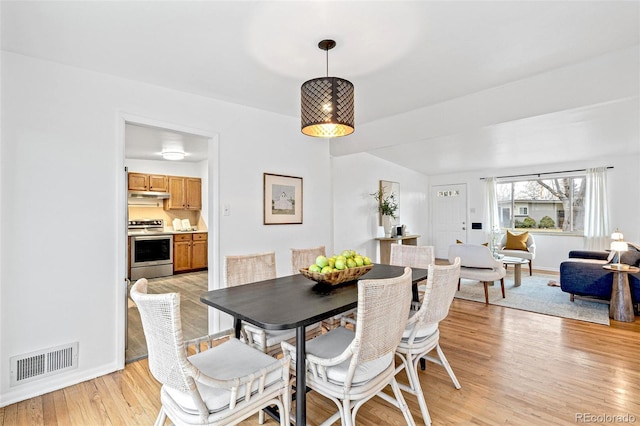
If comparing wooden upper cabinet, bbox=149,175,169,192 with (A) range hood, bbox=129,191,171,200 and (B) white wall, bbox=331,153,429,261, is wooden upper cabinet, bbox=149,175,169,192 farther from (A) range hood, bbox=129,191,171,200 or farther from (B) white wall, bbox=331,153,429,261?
(B) white wall, bbox=331,153,429,261

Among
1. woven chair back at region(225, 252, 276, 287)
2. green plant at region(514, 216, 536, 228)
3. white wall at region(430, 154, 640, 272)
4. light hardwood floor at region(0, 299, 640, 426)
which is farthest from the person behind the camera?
green plant at region(514, 216, 536, 228)

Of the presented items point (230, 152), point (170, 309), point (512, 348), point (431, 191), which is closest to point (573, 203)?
point (431, 191)

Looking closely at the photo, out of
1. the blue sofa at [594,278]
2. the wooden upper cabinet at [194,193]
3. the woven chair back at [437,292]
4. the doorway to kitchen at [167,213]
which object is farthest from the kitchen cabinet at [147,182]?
the blue sofa at [594,278]

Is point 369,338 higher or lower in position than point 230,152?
lower

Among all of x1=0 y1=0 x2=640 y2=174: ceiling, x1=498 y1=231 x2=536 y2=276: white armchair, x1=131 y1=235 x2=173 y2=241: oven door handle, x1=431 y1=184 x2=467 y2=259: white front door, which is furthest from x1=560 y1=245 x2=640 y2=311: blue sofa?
x1=131 y1=235 x2=173 y2=241: oven door handle

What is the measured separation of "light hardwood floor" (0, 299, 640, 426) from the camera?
192cm

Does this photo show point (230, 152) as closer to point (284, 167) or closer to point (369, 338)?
point (284, 167)

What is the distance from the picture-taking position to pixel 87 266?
2449mm

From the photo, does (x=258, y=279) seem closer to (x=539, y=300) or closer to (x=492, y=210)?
(x=539, y=300)

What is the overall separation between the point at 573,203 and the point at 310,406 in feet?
23.5

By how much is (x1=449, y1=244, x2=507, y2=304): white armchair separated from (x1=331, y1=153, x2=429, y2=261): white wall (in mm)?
1665

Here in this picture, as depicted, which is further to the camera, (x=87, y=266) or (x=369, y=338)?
(x=87, y=266)

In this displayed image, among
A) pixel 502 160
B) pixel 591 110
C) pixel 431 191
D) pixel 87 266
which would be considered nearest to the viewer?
pixel 87 266
